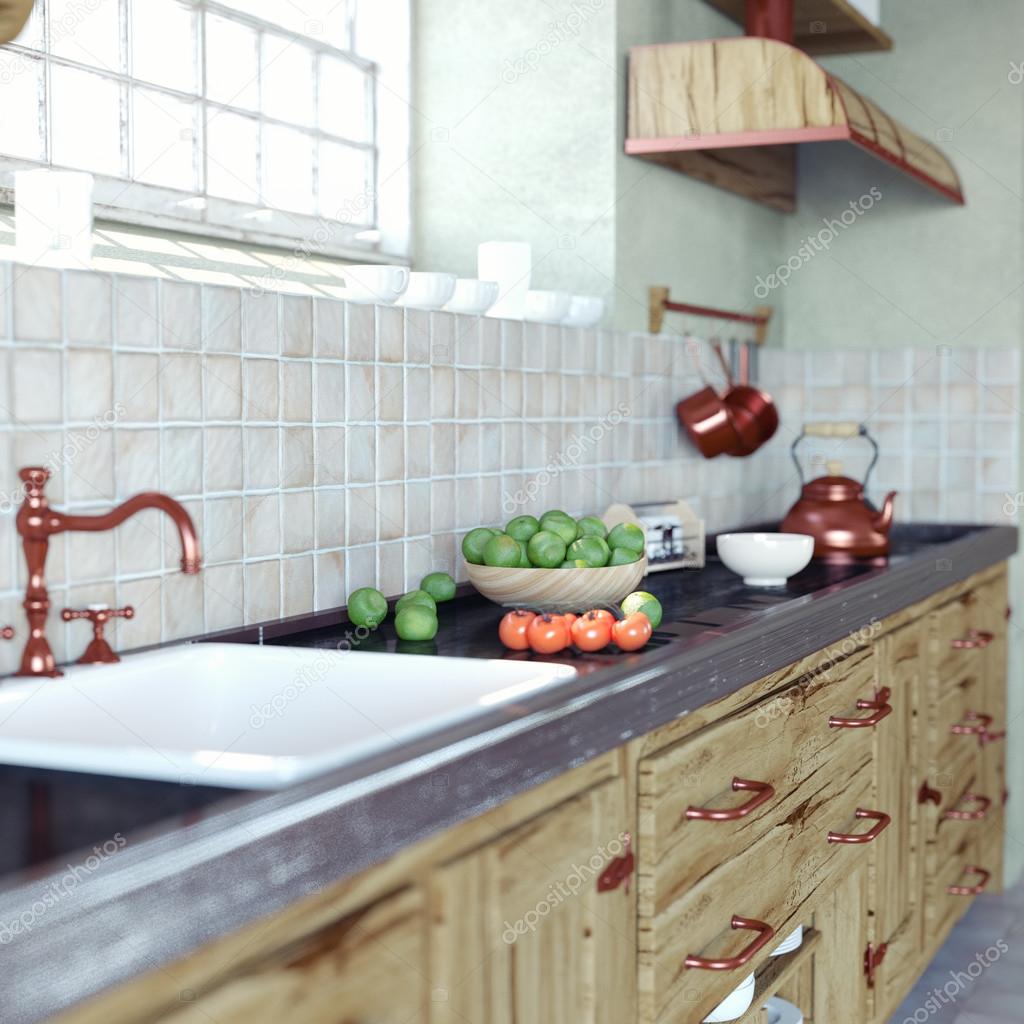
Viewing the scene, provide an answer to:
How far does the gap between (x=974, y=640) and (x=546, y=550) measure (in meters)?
1.67

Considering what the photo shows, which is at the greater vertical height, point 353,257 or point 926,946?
point 353,257

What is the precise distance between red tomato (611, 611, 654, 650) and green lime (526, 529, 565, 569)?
32cm

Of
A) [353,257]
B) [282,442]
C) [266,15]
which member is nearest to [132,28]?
[266,15]

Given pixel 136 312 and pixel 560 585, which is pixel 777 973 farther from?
pixel 136 312

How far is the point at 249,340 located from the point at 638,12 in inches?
61.3

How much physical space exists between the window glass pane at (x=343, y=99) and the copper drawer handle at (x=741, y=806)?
1.65 meters

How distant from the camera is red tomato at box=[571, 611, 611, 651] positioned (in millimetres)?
1816

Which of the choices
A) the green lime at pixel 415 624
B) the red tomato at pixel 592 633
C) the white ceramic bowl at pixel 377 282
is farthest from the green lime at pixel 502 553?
the white ceramic bowl at pixel 377 282

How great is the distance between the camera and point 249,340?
196 cm

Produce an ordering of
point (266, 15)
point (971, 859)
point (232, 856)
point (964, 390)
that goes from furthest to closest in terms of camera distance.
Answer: point (964, 390) → point (971, 859) → point (266, 15) → point (232, 856)

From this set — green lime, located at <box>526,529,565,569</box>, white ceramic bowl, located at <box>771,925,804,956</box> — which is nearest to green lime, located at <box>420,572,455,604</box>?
green lime, located at <box>526,529,565,569</box>

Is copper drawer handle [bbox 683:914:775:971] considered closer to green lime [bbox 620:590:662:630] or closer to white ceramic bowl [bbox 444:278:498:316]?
green lime [bbox 620:590:662:630]

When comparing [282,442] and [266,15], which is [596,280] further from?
[282,442]

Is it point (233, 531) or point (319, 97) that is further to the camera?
point (319, 97)
